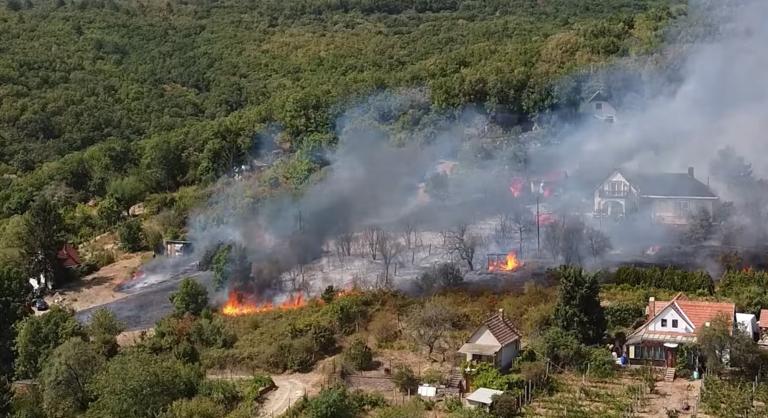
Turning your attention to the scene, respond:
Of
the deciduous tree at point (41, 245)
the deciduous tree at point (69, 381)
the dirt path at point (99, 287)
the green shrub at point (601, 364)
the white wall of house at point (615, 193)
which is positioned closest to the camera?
the green shrub at point (601, 364)

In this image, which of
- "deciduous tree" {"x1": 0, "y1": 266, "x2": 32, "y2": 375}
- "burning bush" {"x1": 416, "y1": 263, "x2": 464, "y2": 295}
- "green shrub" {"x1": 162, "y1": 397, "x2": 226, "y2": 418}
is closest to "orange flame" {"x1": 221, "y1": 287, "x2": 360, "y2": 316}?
"burning bush" {"x1": 416, "y1": 263, "x2": 464, "y2": 295}

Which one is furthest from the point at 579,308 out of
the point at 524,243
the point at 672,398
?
the point at 524,243

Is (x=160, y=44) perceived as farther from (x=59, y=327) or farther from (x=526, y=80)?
(x=59, y=327)

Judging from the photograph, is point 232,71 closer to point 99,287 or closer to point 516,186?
point 99,287

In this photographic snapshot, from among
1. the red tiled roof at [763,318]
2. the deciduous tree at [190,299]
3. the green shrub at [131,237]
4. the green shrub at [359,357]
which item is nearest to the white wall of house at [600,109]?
the red tiled roof at [763,318]

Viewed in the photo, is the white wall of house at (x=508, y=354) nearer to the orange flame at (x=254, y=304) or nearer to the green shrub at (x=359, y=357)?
the green shrub at (x=359, y=357)

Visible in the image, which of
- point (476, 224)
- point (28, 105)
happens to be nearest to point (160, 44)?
point (28, 105)
